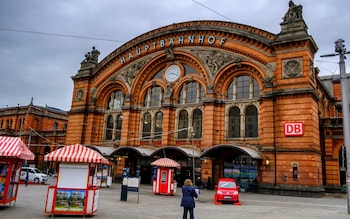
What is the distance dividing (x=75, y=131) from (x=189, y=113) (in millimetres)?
16816

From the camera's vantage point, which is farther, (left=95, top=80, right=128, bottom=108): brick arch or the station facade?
(left=95, top=80, right=128, bottom=108): brick arch

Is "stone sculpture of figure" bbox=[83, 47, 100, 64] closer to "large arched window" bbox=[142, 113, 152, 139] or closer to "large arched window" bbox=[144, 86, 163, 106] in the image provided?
"large arched window" bbox=[144, 86, 163, 106]

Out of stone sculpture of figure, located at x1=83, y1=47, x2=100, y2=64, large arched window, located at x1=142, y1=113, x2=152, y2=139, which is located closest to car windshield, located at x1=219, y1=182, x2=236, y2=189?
large arched window, located at x1=142, y1=113, x2=152, y2=139

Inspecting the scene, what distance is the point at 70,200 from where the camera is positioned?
14.1m

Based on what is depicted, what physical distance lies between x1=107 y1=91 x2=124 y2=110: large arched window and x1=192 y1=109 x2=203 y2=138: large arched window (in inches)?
446

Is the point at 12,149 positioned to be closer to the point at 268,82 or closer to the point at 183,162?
the point at 183,162

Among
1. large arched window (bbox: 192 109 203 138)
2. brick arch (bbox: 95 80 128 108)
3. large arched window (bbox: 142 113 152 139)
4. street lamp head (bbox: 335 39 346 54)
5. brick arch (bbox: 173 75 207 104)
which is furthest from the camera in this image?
brick arch (bbox: 95 80 128 108)

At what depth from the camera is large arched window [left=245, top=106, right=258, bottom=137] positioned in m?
32.5

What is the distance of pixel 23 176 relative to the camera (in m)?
35.6

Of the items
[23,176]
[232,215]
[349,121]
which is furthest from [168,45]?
[232,215]

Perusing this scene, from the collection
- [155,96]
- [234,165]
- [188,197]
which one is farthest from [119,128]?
[188,197]

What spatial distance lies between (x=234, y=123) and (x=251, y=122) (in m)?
1.87

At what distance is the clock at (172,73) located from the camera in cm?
3906

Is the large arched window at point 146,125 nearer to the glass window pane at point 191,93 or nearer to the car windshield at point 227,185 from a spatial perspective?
the glass window pane at point 191,93
